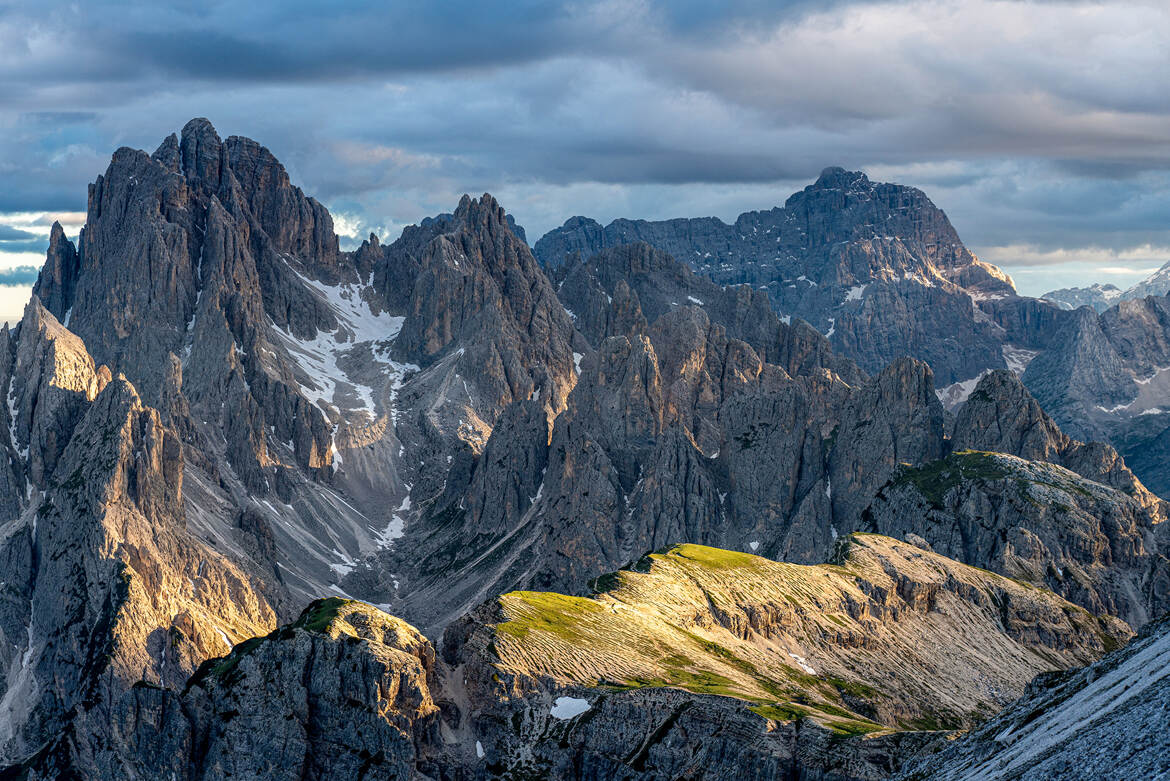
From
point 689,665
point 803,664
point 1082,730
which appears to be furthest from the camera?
point 803,664

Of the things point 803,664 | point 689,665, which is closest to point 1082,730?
point 689,665

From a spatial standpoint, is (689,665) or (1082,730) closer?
(1082,730)

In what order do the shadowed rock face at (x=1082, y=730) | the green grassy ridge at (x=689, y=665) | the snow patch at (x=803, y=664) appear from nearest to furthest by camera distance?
the shadowed rock face at (x=1082, y=730)
the green grassy ridge at (x=689, y=665)
the snow patch at (x=803, y=664)

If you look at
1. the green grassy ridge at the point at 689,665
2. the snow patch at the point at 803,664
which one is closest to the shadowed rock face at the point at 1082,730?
the green grassy ridge at the point at 689,665

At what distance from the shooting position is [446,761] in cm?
12219

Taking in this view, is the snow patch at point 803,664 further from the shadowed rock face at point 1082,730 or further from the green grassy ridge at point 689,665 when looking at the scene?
the shadowed rock face at point 1082,730

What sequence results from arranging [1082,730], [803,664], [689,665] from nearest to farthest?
[1082,730] < [689,665] < [803,664]

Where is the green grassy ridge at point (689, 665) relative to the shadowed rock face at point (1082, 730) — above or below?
below

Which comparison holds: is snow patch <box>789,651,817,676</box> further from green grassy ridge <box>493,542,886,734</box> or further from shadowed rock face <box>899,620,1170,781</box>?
shadowed rock face <box>899,620,1170,781</box>

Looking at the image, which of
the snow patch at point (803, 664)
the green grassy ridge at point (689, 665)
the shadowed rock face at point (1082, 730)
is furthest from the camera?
the snow patch at point (803, 664)

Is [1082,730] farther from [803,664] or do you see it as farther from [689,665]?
[803,664]

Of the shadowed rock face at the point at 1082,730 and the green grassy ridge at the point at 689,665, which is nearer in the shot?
the shadowed rock face at the point at 1082,730

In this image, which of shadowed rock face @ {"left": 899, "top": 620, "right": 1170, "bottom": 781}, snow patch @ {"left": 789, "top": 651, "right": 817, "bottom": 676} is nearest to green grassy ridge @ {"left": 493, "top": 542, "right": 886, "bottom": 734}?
snow patch @ {"left": 789, "top": 651, "right": 817, "bottom": 676}

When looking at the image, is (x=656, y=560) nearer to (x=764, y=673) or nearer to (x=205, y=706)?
(x=764, y=673)
